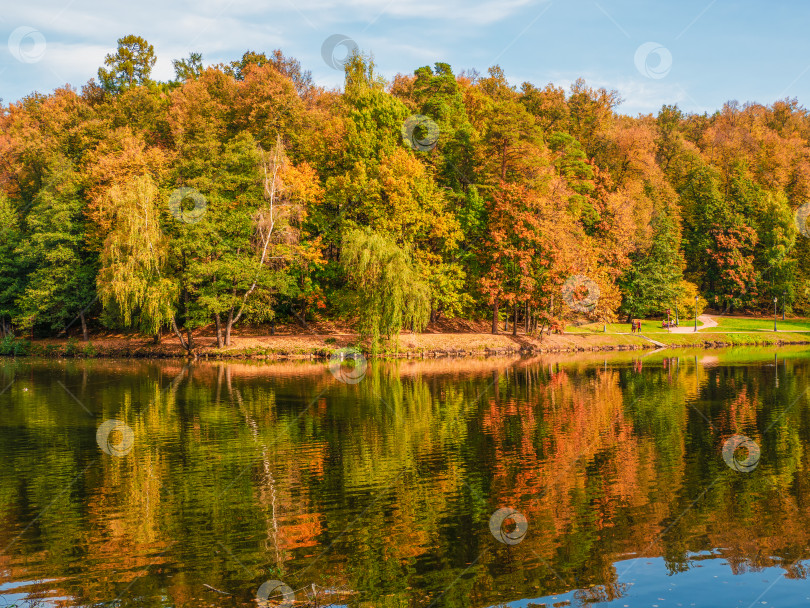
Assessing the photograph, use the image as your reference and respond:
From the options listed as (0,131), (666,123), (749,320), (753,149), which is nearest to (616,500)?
(749,320)

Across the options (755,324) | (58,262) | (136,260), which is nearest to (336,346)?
(136,260)

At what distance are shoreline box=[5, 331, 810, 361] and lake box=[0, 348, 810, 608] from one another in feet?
68.9

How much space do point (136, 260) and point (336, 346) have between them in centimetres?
1532

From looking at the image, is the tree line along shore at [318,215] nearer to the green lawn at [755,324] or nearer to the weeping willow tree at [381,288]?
the weeping willow tree at [381,288]

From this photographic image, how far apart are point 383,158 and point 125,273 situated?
21.5 metres

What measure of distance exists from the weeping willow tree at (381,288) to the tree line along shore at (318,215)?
0.15 m

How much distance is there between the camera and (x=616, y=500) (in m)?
14.9

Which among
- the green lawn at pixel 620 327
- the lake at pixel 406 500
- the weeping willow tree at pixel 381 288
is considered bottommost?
the lake at pixel 406 500

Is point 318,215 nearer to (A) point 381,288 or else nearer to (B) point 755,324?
(A) point 381,288

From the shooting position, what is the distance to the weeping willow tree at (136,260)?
159ft

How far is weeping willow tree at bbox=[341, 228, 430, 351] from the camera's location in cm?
5022

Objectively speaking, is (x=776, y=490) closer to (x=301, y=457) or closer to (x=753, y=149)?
(x=301, y=457)

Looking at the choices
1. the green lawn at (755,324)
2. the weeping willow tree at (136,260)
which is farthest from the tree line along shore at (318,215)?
the green lawn at (755,324)

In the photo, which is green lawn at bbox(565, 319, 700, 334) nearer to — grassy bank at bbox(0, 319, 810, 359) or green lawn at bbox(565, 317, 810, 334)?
green lawn at bbox(565, 317, 810, 334)
